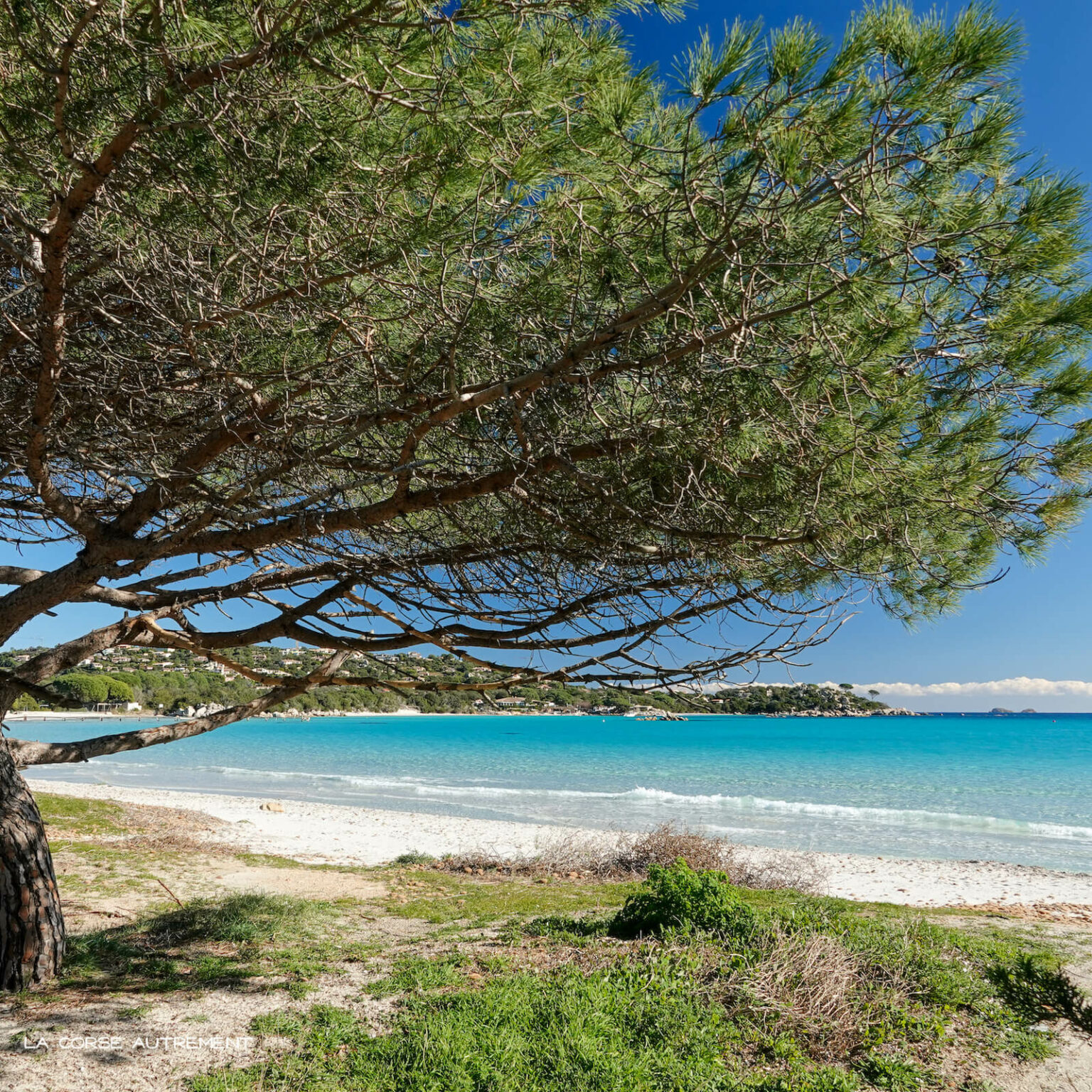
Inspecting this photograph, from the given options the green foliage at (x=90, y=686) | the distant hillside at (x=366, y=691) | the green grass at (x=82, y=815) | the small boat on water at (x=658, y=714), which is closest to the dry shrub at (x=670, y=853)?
the distant hillside at (x=366, y=691)

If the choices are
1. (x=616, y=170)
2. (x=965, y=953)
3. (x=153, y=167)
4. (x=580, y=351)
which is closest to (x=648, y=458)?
(x=580, y=351)

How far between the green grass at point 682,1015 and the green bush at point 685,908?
2cm

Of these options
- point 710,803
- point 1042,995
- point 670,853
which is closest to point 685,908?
point 1042,995

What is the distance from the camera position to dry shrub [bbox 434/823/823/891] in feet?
38.1

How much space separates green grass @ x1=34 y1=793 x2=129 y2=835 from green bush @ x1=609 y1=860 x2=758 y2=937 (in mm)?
11352

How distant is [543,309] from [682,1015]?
4.03 m

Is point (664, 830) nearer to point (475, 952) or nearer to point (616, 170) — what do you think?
point (475, 952)

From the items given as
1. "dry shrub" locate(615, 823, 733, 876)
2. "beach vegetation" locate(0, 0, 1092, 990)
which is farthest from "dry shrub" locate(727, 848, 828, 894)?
"beach vegetation" locate(0, 0, 1092, 990)

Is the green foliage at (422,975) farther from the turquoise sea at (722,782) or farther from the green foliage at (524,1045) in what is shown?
the turquoise sea at (722,782)

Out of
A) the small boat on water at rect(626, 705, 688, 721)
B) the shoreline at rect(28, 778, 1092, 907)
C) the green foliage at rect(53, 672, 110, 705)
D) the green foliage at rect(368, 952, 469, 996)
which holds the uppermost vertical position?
the small boat on water at rect(626, 705, 688, 721)

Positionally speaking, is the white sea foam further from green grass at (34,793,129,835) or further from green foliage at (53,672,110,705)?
green foliage at (53,672,110,705)

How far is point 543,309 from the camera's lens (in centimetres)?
331

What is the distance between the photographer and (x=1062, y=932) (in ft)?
27.8

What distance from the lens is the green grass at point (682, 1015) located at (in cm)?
388
